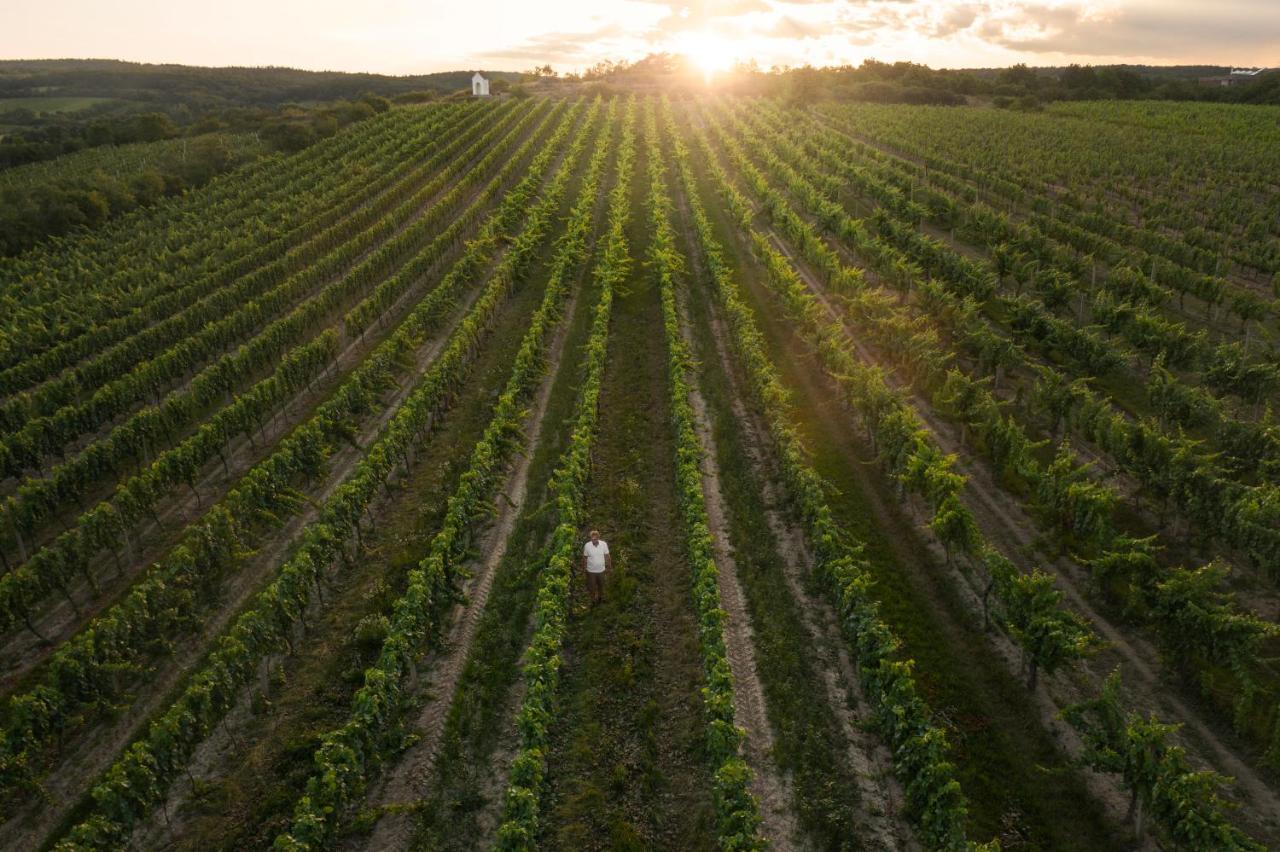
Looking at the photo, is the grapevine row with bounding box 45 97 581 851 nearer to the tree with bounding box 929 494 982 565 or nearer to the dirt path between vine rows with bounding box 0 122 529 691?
the dirt path between vine rows with bounding box 0 122 529 691

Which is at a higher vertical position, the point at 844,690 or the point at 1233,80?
the point at 1233,80

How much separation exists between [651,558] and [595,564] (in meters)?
2.33

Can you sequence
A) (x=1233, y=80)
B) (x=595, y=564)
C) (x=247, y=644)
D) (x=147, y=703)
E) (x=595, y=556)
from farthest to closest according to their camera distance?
(x=1233, y=80), (x=595, y=564), (x=595, y=556), (x=147, y=703), (x=247, y=644)

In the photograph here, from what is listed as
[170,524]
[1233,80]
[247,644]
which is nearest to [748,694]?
[247,644]

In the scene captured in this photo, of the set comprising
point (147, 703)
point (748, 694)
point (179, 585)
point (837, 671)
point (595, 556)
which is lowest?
point (147, 703)

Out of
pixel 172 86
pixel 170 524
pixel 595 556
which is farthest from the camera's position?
pixel 172 86

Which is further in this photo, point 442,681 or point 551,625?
point 551,625

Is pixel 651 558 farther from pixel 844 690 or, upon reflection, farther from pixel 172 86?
pixel 172 86

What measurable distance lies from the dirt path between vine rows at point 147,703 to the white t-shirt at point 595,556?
27.2 feet

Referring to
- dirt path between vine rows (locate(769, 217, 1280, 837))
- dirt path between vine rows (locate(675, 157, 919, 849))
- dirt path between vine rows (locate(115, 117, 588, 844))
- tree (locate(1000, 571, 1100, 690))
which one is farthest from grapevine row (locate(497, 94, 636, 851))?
dirt path between vine rows (locate(769, 217, 1280, 837))

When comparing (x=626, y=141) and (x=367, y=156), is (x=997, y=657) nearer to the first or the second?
(x=626, y=141)

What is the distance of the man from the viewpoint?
18031 millimetres

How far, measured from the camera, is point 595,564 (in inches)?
713

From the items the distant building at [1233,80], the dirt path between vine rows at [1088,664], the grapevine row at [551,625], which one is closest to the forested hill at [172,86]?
the distant building at [1233,80]
